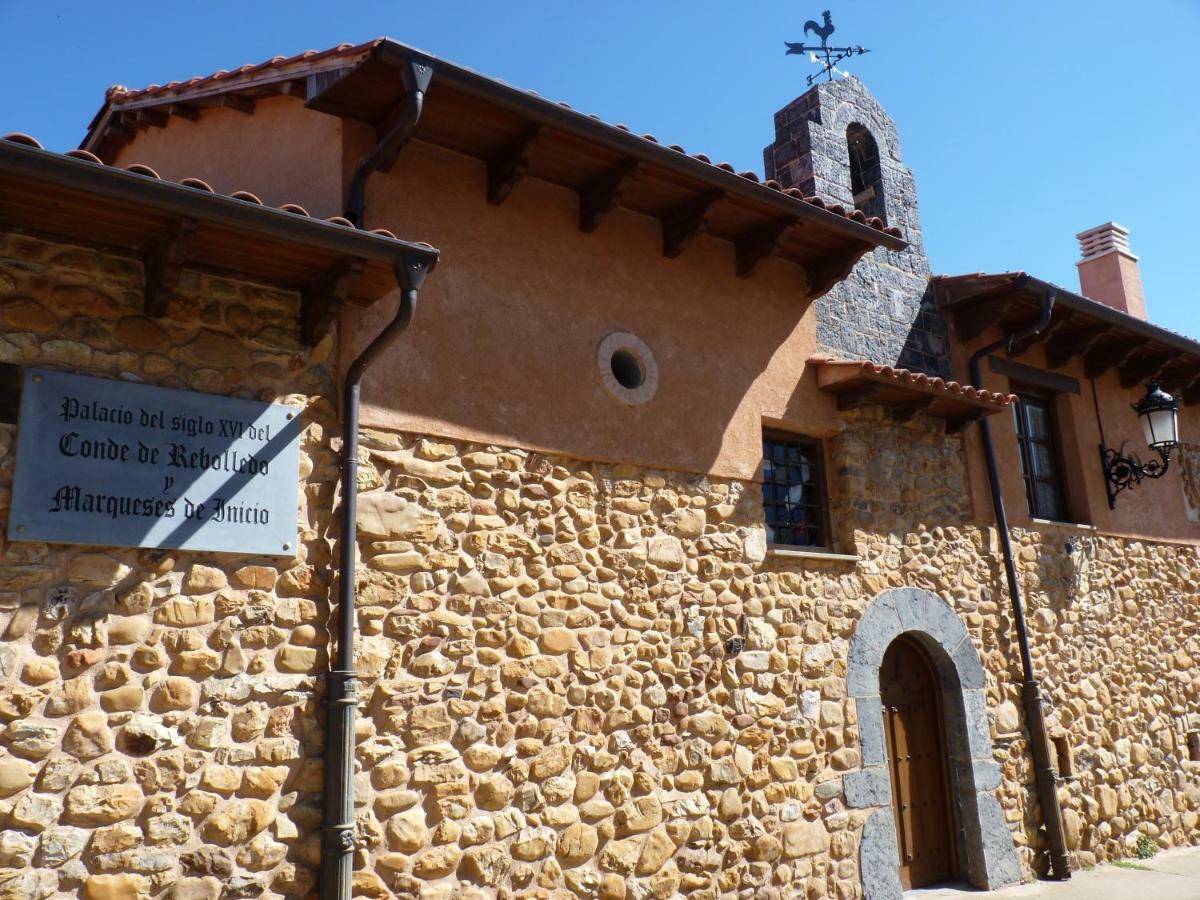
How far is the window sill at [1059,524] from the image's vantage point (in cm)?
850

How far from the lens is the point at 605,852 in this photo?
5340 mm

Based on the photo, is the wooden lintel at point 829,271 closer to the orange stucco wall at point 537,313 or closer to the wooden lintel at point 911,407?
the orange stucco wall at point 537,313

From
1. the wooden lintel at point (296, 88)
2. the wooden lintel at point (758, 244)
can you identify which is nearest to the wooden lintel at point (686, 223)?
the wooden lintel at point (758, 244)

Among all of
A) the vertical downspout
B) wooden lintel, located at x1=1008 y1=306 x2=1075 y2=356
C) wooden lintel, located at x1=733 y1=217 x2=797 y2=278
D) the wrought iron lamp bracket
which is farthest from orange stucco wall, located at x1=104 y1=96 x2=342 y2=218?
the wrought iron lamp bracket

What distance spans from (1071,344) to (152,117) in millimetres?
7948

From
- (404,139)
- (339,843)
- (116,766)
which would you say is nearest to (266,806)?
(339,843)

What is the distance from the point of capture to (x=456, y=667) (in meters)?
5.02

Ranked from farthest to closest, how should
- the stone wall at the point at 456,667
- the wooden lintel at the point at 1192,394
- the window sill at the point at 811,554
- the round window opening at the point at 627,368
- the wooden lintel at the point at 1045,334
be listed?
the wooden lintel at the point at 1192,394 < the wooden lintel at the point at 1045,334 < the window sill at the point at 811,554 < the round window opening at the point at 627,368 < the stone wall at the point at 456,667

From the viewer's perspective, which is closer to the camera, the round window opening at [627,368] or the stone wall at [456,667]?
the stone wall at [456,667]

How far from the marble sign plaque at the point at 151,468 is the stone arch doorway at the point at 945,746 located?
4.08 meters

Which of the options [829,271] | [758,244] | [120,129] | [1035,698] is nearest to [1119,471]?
[1035,698]

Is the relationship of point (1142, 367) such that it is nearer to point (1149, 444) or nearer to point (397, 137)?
point (1149, 444)

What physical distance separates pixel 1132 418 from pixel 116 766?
9.61 m

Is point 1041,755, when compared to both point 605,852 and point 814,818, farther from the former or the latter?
point 605,852
